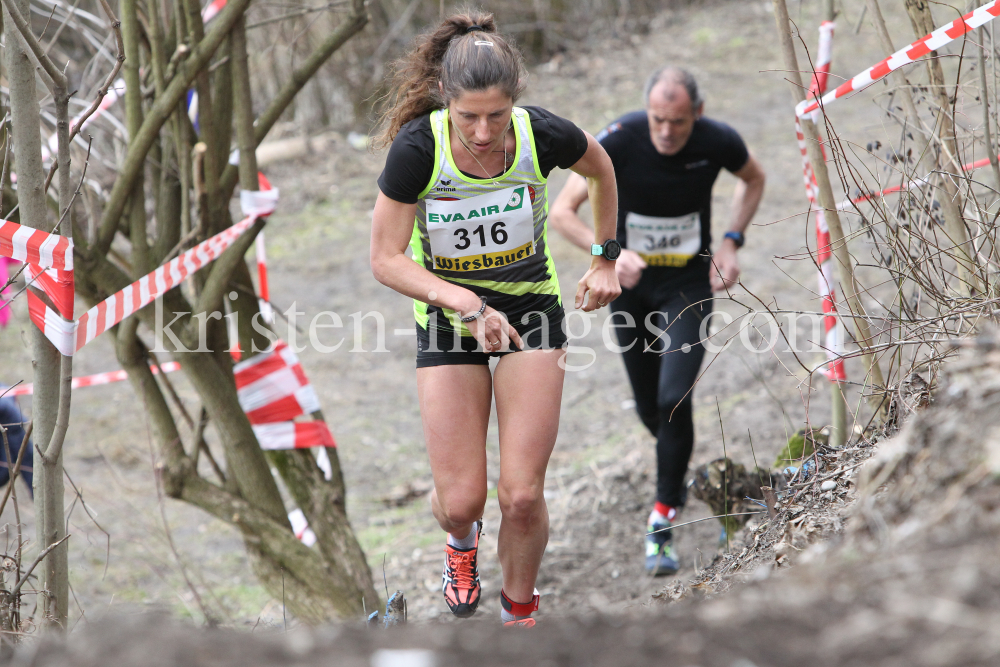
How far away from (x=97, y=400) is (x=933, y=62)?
6.76 meters

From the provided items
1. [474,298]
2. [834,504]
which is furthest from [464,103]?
[834,504]

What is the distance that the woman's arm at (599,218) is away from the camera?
3127 millimetres

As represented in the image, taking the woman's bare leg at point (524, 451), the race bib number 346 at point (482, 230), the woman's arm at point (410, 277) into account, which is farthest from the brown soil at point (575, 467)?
the race bib number 346 at point (482, 230)

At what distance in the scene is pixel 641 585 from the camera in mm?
4086

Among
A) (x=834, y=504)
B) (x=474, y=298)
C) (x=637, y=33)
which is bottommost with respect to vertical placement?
(x=834, y=504)

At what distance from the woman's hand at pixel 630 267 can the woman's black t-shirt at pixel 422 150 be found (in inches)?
42.9

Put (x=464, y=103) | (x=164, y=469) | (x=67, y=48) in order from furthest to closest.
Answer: (x=67, y=48)
(x=164, y=469)
(x=464, y=103)

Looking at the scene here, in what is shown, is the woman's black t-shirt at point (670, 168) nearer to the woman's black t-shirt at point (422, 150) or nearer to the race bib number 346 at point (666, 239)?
the race bib number 346 at point (666, 239)

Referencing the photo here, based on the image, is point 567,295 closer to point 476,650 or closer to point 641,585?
point 641,585

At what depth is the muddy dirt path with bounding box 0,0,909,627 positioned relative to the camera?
14.8 ft

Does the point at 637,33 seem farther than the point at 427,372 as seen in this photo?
Yes

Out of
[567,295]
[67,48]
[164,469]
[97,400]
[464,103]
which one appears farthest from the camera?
[67,48]

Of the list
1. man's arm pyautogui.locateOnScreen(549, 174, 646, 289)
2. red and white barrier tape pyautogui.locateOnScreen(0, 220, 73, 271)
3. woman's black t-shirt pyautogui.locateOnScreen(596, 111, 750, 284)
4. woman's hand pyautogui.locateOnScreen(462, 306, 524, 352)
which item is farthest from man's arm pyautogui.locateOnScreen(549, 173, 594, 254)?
red and white barrier tape pyautogui.locateOnScreen(0, 220, 73, 271)

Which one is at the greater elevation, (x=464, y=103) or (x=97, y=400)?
(x=464, y=103)
